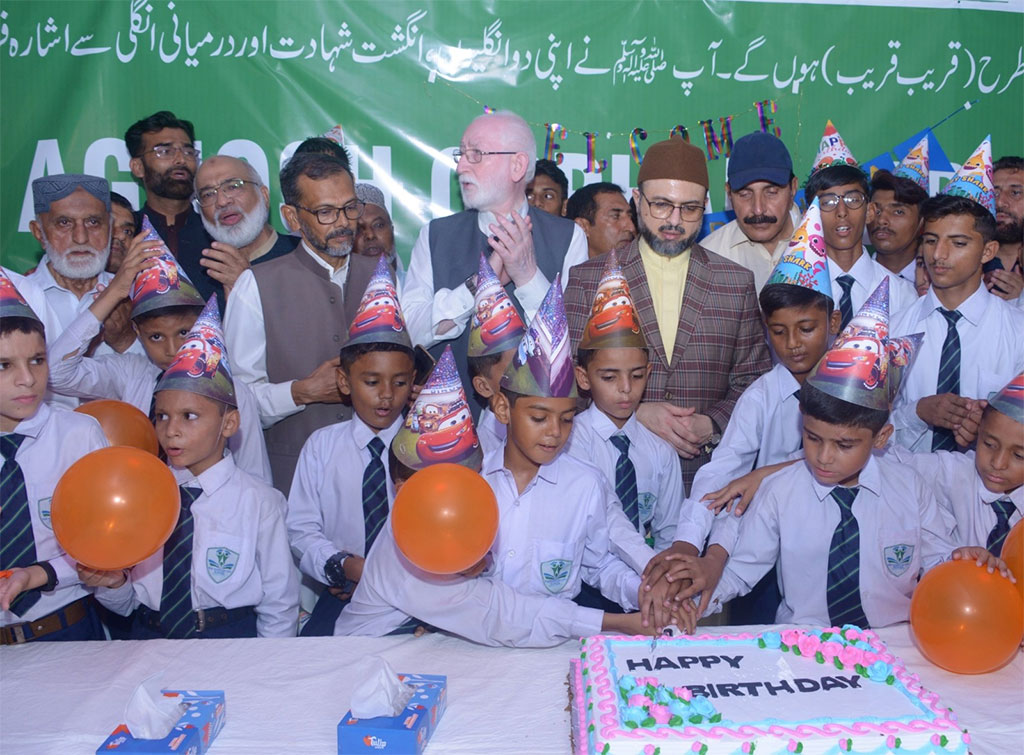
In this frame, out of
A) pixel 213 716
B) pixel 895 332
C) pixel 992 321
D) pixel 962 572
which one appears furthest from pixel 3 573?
pixel 992 321

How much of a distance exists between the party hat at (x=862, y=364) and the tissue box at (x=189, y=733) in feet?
4.97

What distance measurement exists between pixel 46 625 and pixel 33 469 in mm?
393

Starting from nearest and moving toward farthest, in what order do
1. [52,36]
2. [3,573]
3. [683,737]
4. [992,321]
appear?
1. [683,737]
2. [3,573]
3. [992,321]
4. [52,36]

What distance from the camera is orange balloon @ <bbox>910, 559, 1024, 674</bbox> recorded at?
71.1 inches

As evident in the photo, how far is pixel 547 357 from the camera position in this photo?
225 cm

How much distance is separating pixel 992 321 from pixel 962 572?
1440 millimetres

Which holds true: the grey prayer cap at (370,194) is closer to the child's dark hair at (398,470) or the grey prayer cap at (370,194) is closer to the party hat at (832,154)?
the party hat at (832,154)

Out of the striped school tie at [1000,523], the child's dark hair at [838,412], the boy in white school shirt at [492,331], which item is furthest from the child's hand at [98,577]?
the striped school tie at [1000,523]

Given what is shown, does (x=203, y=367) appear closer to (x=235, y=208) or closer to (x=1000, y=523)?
(x=235, y=208)

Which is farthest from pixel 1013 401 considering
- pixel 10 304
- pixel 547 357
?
pixel 10 304

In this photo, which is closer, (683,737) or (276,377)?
(683,737)

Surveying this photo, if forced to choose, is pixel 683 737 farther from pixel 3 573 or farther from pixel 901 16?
pixel 901 16

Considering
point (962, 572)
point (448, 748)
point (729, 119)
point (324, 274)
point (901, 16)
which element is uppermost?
point (901, 16)

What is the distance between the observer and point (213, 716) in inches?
63.5
